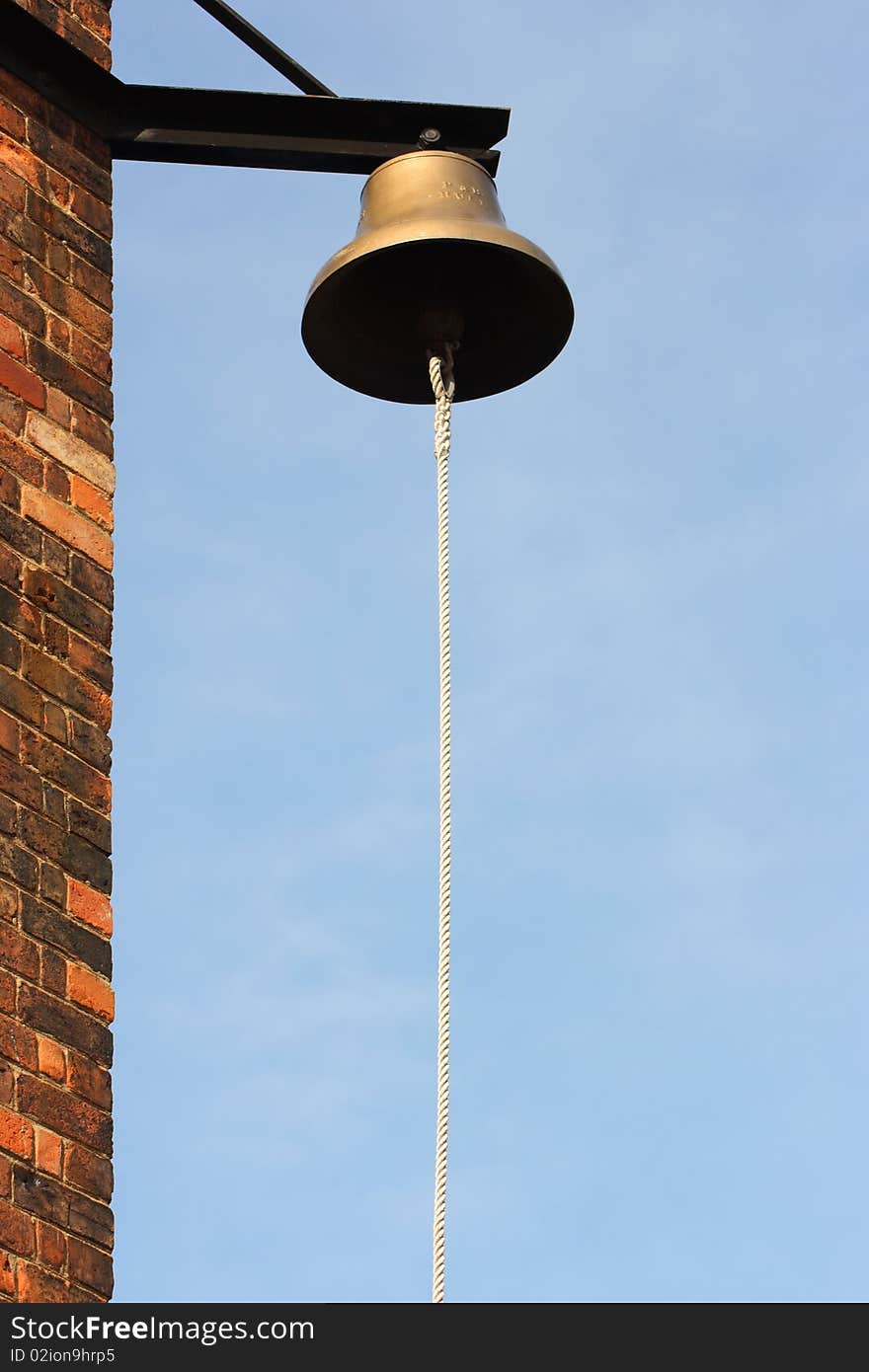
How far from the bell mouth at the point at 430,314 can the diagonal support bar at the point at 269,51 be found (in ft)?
1.58

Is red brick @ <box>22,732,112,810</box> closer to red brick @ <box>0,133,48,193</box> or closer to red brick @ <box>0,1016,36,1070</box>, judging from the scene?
red brick @ <box>0,1016,36,1070</box>

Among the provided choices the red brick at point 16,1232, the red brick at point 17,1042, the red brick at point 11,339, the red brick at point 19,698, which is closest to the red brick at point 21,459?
the red brick at point 11,339

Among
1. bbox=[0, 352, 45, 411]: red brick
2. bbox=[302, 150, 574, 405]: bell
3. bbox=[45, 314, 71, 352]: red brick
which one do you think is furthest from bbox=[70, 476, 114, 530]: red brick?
bbox=[302, 150, 574, 405]: bell

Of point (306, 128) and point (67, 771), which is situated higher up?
point (306, 128)

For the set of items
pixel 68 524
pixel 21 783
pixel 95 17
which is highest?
pixel 95 17

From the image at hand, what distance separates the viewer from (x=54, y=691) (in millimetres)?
4664

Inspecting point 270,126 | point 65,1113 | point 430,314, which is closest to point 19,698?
point 65,1113

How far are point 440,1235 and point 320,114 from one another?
252cm

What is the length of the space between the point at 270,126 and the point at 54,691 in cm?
→ 145

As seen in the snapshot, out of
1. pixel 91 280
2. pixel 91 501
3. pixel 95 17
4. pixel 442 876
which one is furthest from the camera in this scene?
pixel 95 17

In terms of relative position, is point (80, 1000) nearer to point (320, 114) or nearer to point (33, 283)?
point (33, 283)

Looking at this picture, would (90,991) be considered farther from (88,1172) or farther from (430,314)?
(430,314)

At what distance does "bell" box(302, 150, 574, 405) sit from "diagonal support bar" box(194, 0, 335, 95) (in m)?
0.39

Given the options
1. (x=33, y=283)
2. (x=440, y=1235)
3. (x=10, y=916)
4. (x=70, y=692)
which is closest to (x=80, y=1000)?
(x=10, y=916)
